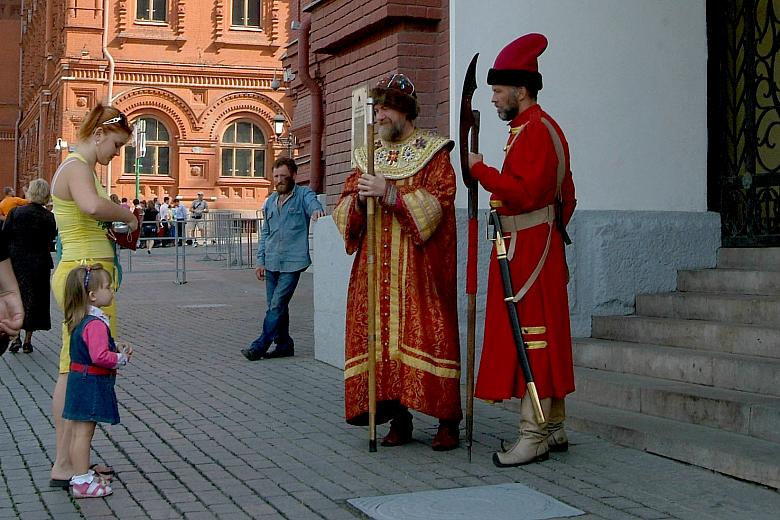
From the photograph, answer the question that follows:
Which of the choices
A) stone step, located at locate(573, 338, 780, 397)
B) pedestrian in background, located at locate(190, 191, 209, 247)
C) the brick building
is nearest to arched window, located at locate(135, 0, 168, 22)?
the brick building

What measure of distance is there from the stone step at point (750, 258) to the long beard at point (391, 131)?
2.91m

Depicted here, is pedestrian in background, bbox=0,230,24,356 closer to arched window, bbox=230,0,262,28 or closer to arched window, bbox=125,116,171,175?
arched window, bbox=125,116,171,175

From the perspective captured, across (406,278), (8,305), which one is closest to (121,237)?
(406,278)

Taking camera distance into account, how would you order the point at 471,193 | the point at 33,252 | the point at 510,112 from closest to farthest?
the point at 510,112
the point at 471,193
the point at 33,252

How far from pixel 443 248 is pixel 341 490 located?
5.40 feet

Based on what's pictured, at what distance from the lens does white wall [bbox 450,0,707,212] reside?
8.47m

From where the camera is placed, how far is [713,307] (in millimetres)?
7715

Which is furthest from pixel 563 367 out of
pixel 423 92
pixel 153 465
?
pixel 423 92

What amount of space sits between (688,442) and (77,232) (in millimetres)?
3206

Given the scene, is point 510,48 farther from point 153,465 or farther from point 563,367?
point 153,465

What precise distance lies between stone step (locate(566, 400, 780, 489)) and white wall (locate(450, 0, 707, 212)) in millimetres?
2141

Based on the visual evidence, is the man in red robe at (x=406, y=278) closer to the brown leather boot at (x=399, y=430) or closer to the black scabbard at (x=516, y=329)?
the brown leather boot at (x=399, y=430)

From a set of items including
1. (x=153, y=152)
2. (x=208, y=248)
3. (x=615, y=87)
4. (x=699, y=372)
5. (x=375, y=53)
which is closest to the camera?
(x=699, y=372)

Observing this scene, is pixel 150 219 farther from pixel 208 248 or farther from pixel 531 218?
pixel 531 218
